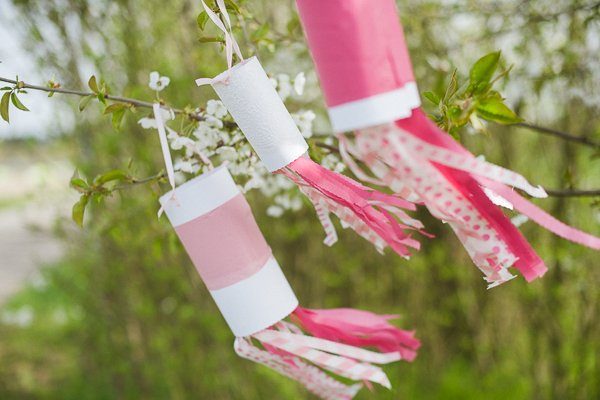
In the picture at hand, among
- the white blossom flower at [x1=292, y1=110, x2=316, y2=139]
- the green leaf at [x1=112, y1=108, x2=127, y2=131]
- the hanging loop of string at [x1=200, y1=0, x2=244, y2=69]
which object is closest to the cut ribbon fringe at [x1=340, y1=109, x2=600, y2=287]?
the hanging loop of string at [x1=200, y1=0, x2=244, y2=69]

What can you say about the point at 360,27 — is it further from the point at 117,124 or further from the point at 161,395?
the point at 161,395

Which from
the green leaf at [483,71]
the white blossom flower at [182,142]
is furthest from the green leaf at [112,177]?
the green leaf at [483,71]

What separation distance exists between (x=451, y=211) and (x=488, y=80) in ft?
0.65

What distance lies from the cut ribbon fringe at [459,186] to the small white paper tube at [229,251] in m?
0.24

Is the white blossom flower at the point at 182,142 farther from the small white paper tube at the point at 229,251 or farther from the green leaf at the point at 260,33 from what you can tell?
the green leaf at the point at 260,33

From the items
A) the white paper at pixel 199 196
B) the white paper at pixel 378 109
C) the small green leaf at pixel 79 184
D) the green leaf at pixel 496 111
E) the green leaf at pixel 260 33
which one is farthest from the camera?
the green leaf at pixel 260 33

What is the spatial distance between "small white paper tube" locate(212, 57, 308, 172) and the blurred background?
851mm

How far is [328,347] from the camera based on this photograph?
0.91 m

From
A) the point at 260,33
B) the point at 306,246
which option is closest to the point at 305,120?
the point at 260,33

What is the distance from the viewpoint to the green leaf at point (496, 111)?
755mm

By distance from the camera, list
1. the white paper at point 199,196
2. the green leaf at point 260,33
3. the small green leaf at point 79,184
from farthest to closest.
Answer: the green leaf at point 260,33
the small green leaf at point 79,184
the white paper at point 199,196

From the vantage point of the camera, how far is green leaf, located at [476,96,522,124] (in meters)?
0.76

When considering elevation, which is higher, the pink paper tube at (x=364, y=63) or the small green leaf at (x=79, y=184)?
the pink paper tube at (x=364, y=63)

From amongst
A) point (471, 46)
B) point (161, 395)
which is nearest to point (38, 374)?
point (161, 395)
